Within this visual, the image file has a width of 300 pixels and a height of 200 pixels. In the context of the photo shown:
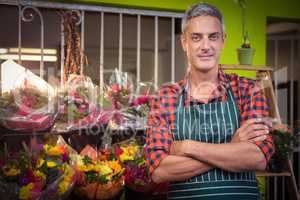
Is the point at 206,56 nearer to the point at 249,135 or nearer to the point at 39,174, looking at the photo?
the point at 249,135

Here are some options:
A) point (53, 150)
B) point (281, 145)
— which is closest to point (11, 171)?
point (53, 150)

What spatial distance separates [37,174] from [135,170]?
574mm

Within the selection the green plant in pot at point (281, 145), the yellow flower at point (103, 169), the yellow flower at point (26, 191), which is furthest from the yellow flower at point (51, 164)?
the green plant in pot at point (281, 145)

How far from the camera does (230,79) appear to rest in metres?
1.54

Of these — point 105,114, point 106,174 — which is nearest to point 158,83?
point 105,114

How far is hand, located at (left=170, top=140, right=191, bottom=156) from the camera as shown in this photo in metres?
1.39

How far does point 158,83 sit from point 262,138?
2.26 meters

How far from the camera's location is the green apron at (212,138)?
1.40 m

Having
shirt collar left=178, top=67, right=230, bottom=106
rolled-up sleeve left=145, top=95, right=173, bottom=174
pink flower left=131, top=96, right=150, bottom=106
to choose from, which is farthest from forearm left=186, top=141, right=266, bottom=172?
pink flower left=131, top=96, right=150, bottom=106

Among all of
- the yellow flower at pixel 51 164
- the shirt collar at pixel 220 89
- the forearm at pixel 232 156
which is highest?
the shirt collar at pixel 220 89

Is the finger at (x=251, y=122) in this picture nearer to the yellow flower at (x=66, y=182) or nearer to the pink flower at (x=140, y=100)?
the yellow flower at (x=66, y=182)

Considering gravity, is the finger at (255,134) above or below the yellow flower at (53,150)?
above

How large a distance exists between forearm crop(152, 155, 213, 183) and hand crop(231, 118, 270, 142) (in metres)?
0.16

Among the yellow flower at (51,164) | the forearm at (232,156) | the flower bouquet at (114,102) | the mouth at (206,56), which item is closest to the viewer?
the forearm at (232,156)
